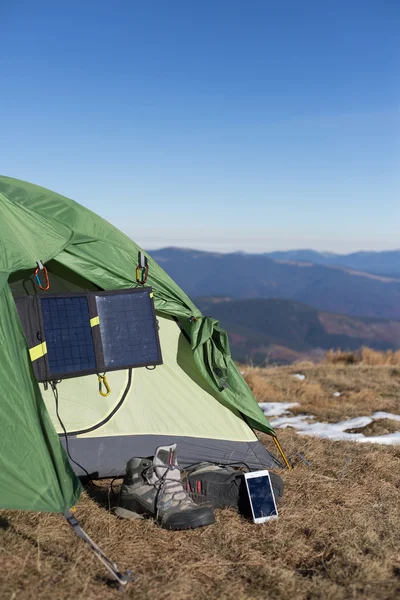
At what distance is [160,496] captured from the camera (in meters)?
4.10

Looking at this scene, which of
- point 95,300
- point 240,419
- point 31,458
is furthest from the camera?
point 240,419

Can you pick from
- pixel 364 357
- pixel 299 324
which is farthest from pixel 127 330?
pixel 299 324

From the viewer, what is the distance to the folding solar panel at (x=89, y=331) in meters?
4.38

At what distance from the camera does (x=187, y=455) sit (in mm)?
5414

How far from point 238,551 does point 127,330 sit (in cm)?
194

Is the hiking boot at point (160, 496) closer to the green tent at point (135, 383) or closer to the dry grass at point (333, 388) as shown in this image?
the green tent at point (135, 383)

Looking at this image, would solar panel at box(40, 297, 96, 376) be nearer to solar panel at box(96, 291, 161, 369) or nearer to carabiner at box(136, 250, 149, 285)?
solar panel at box(96, 291, 161, 369)

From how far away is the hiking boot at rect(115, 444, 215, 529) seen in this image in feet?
13.1

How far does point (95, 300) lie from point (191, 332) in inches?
36.7

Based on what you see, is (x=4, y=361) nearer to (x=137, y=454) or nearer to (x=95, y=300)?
(x=95, y=300)

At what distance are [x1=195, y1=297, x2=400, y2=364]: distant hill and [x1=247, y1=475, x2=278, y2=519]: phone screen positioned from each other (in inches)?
4833

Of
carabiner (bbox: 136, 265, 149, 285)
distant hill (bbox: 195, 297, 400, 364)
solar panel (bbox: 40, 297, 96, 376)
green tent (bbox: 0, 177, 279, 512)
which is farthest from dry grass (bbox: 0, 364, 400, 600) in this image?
distant hill (bbox: 195, 297, 400, 364)

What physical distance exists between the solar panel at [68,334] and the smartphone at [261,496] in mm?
1533

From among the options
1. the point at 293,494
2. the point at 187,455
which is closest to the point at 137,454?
the point at 187,455
